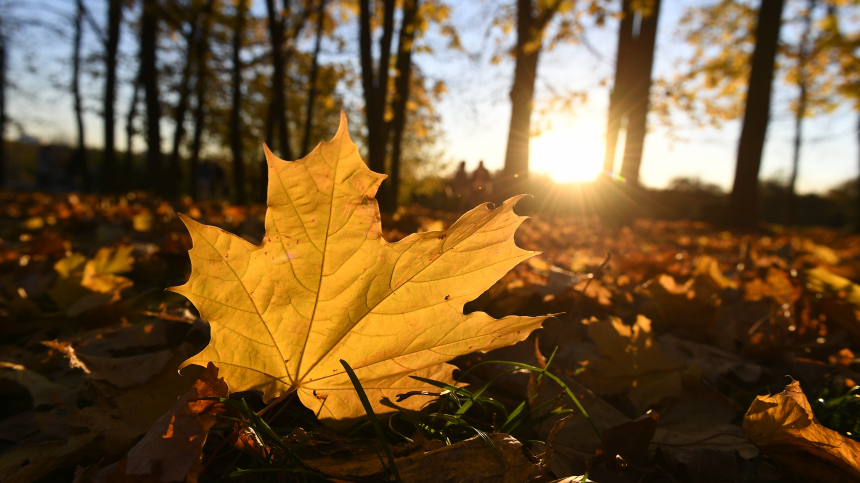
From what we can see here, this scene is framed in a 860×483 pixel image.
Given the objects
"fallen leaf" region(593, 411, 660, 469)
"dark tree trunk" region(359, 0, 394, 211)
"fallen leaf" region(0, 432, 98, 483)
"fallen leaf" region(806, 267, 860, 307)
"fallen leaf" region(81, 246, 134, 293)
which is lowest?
"fallen leaf" region(0, 432, 98, 483)

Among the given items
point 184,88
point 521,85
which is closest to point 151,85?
point 184,88

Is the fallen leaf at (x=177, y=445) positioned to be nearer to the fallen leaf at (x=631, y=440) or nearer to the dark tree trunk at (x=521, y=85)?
the fallen leaf at (x=631, y=440)

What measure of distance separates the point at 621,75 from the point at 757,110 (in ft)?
9.69

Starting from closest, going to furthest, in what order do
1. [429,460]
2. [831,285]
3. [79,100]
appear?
1. [429,460]
2. [831,285]
3. [79,100]

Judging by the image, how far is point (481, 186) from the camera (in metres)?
1.78

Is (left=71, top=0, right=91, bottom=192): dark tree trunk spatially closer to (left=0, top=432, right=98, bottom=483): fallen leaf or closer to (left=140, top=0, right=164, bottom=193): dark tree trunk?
(left=140, top=0, right=164, bottom=193): dark tree trunk

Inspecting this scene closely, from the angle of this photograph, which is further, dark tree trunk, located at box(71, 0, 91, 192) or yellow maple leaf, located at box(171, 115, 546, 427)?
dark tree trunk, located at box(71, 0, 91, 192)

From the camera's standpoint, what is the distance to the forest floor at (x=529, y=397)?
2.50ft

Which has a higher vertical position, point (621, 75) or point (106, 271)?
point (621, 75)

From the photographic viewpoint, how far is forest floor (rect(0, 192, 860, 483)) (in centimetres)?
76

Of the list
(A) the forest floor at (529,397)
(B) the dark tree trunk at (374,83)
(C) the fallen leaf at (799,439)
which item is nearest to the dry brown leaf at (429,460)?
(A) the forest floor at (529,397)

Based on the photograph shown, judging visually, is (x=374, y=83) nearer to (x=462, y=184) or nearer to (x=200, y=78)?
(x=462, y=184)

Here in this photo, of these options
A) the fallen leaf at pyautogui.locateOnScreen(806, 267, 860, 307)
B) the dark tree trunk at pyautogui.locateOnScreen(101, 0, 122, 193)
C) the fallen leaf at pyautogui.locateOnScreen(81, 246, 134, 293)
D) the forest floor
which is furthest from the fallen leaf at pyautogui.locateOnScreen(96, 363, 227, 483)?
the dark tree trunk at pyautogui.locateOnScreen(101, 0, 122, 193)

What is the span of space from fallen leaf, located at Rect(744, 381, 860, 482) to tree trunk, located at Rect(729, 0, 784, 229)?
9839 mm
